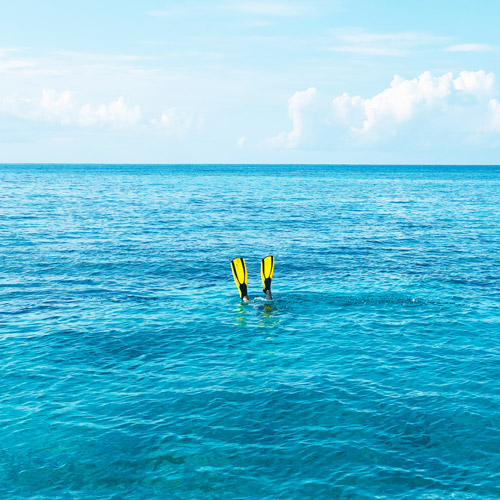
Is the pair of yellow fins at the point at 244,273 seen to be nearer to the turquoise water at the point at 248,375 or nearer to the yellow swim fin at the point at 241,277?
the yellow swim fin at the point at 241,277

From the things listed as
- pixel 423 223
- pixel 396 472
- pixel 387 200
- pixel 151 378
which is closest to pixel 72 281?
pixel 151 378

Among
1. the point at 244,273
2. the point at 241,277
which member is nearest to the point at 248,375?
the point at 241,277

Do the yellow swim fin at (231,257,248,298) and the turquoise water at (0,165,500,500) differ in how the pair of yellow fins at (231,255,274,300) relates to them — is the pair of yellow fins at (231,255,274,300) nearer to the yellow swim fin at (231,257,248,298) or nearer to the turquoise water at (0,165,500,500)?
the yellow swim fin at (231,257,248,298)

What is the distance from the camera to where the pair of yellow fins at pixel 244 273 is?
3550cm

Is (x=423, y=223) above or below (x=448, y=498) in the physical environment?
above

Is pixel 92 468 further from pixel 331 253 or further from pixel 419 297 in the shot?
pixel 331 253

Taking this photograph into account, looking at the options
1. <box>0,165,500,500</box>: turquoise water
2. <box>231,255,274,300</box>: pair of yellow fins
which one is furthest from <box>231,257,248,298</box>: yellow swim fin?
<box>0,165,500,500</box>: turquoise water

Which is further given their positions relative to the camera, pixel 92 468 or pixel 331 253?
pixel 331 253

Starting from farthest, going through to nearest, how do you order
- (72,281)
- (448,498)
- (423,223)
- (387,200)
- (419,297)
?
(387,200), (423,223), (72,281), (419,297), (448,498)

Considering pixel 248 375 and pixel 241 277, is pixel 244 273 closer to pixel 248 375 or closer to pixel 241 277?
pixel 241 277

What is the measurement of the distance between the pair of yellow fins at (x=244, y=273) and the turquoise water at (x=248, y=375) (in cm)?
116

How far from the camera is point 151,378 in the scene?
24547 millimetres

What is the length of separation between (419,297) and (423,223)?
135 ft

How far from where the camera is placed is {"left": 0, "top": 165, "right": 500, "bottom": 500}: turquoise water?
1780 centimetres
